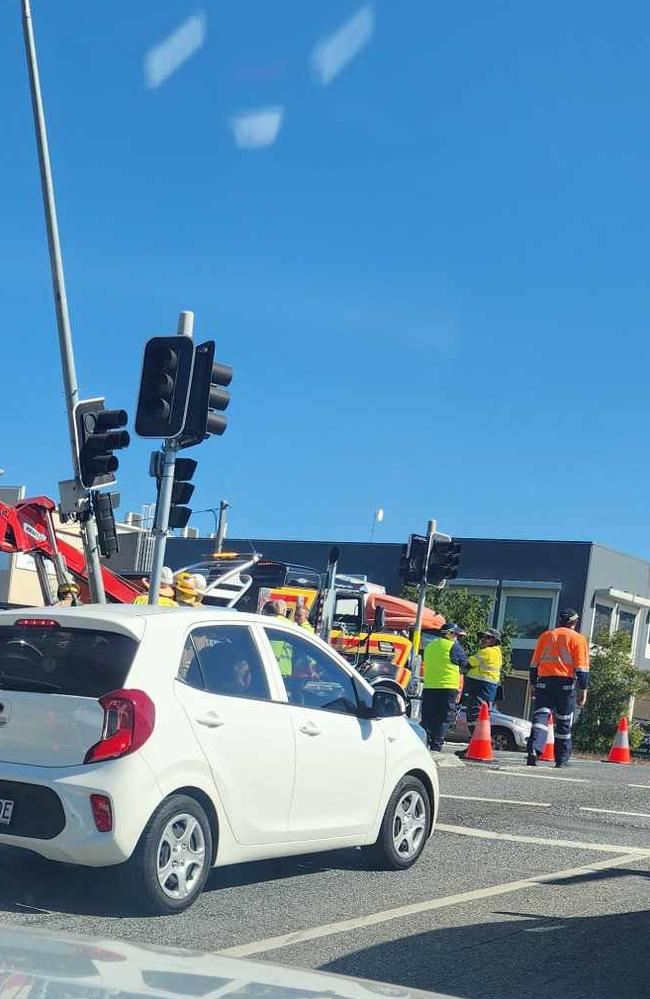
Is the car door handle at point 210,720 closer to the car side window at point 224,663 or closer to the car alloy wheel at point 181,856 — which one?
the car side window at point 224,663

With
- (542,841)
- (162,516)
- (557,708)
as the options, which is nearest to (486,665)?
(557,708)

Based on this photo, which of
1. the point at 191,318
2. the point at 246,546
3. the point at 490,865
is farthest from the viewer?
the point at 246,546

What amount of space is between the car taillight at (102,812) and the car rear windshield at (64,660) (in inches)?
21.6

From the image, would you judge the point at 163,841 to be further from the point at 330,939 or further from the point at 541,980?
the point at 541,980

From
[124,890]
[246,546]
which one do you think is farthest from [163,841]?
[246,546]

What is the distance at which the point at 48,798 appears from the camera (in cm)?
676

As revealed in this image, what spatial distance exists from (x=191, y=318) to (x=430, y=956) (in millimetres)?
7651

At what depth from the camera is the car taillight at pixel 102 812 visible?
6605 millimetres

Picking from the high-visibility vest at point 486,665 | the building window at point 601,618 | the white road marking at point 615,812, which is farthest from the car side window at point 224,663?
the building window at point 601,618

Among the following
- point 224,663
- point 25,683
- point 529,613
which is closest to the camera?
point 25,683

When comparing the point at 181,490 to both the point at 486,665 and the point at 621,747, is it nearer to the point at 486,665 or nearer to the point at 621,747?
the point at 486,665

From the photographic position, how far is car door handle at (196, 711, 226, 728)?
718cm

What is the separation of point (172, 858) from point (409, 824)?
236 cm

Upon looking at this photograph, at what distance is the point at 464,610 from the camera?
44438mm
